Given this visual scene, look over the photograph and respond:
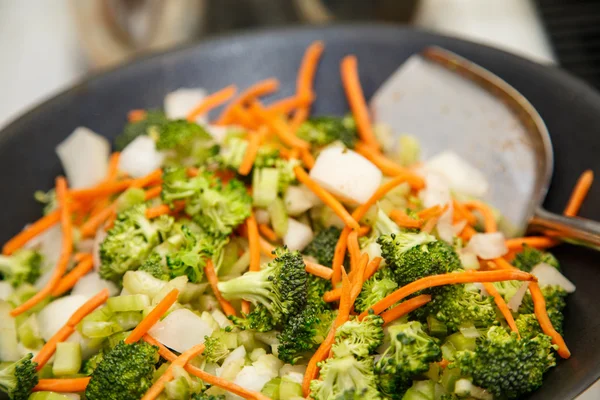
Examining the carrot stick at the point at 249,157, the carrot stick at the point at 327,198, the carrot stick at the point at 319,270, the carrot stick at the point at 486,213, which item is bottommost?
the carrot stick at the point at 486,213

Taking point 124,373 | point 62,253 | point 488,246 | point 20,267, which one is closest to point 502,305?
point 488,246

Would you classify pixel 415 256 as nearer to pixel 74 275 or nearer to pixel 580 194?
pixel 580 194

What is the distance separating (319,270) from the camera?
1.18 meters

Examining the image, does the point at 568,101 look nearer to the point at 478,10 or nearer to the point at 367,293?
the point at 367,293

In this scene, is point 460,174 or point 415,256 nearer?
point 415,256

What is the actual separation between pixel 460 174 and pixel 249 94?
27.4 inches

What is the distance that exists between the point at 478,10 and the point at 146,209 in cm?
201

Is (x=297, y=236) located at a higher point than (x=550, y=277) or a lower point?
higher

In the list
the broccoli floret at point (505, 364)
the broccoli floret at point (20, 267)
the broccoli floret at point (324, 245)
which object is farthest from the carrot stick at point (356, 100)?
the broccoli floret at point (20, 267)

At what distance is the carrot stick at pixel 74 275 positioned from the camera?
4.31 feet

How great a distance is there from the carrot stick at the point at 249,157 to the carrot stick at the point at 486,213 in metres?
0.54

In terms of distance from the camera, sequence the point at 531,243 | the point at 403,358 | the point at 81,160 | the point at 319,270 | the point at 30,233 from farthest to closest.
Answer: the point at 81,160 → the point at 30,233 → the point at 531,243 → the point at 319,270 → the point at 403,358

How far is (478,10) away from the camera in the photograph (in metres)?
2.62

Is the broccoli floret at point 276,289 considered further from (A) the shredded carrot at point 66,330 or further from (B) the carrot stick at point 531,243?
(B) the carrot stick at point 531,243
